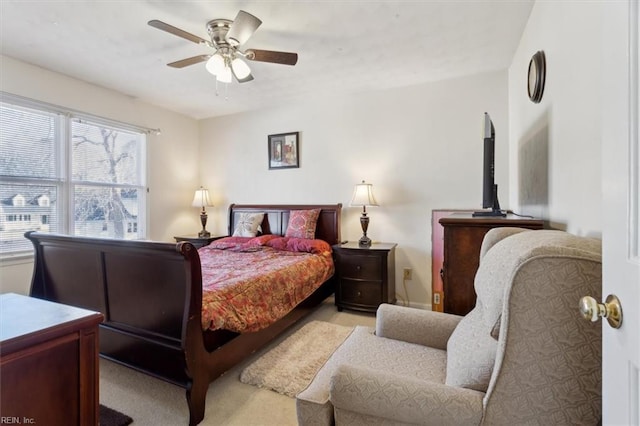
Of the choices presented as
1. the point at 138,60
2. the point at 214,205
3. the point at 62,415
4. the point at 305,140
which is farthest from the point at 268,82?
the point at 62,415

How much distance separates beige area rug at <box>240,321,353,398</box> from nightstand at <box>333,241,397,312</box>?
1.56 feet

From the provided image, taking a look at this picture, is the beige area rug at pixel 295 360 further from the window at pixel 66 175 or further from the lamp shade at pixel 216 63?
the window at pixel 66 175

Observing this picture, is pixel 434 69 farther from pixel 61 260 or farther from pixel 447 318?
pixel 61 260

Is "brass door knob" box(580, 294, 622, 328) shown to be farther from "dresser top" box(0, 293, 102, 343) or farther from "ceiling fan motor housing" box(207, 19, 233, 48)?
"ceiling fan motor housing" box(207, 19, 233, 48)

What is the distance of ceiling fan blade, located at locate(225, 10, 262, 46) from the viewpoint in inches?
72.7

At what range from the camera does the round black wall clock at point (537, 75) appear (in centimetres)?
183

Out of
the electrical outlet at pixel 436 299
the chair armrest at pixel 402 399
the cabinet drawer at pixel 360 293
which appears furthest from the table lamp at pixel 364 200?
the chair armrest at pixel 402 399

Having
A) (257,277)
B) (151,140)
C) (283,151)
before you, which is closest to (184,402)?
(257,277)

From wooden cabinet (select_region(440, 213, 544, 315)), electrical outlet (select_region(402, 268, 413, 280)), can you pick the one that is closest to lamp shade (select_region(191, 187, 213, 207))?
electrical outlet (select_region(402, 268, 413, 280))

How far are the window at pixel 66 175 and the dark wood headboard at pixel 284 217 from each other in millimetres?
1236

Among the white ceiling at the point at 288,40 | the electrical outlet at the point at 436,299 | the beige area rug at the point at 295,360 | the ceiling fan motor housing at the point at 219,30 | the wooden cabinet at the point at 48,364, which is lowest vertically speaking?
the beige area rug at the point at 295,360

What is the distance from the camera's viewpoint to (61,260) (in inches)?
85.0

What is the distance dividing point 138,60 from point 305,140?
1990 millimetres

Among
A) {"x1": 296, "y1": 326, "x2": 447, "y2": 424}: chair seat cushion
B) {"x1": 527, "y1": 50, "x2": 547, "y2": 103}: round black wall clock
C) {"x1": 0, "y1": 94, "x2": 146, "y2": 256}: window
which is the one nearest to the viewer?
{"x1": 296, "y1": 326, "x2": 447, "y2": 424}: chair seat cushion
